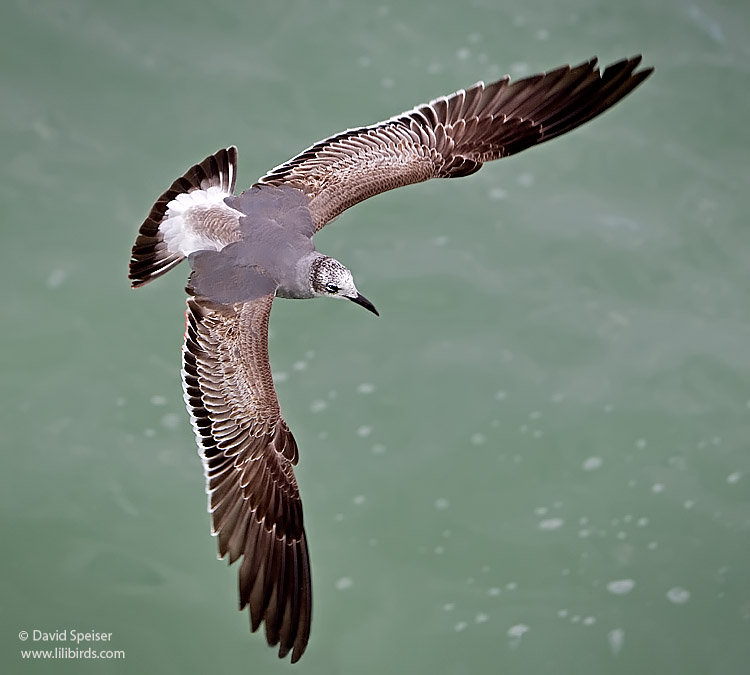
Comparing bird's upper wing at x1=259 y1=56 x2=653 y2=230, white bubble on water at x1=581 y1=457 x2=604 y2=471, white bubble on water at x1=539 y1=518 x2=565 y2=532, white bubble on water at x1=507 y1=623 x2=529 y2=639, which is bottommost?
white bubble on water at x1=507 y1=623 x2=529 y2=639

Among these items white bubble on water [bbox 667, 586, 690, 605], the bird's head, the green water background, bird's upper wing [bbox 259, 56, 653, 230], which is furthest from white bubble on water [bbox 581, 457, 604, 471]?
the bird's head

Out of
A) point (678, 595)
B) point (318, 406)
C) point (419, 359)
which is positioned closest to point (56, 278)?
point (318, 406)

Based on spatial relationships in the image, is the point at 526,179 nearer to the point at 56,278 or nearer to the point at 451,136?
the point at 451,136

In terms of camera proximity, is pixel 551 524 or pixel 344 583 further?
pixel 551 524

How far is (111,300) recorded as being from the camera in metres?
6.02

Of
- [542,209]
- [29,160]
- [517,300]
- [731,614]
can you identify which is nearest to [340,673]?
[731,614]

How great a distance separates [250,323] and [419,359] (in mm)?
2067

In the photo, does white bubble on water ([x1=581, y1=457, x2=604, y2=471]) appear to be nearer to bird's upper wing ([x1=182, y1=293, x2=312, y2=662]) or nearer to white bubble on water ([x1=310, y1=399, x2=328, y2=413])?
white bubble on water ([x1=310, y1=399, x2=328, y2=413])

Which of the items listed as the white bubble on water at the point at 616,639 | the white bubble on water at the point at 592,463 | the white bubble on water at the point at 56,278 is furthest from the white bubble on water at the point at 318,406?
the white bubble on water at the point at 616,639

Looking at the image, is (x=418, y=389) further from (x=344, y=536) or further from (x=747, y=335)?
(x=747, y=335)

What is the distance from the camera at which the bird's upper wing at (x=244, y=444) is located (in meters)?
3.96

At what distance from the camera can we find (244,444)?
13.1 feet

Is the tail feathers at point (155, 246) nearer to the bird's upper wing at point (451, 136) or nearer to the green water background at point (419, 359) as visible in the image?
the bird's upper wing at point (451, 136)

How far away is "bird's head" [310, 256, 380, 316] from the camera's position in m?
3.85
